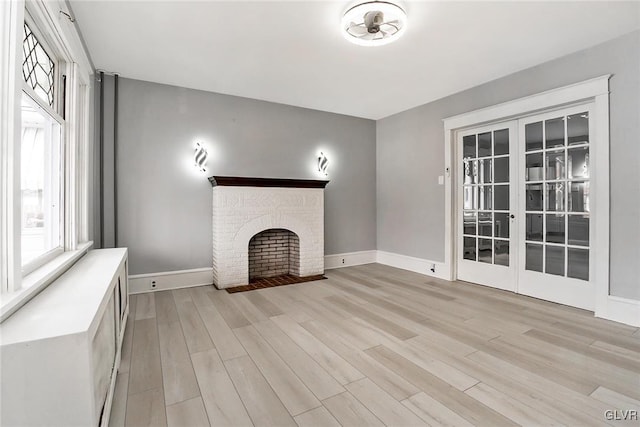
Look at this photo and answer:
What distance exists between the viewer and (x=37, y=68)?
2117 mm

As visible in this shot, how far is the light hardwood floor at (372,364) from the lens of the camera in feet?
5.45

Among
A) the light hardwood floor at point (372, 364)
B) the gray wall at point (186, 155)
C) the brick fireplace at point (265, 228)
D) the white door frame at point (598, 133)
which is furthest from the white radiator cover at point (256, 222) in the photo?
the white door frame at point (598, 133)

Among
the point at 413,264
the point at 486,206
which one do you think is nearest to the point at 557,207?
the point at 486,206

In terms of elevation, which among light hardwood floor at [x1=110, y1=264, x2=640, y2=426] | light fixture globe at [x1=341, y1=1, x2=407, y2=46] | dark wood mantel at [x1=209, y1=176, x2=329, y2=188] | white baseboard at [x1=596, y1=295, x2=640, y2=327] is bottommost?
light hardwood floor at [x1=110, y1=264, x2=640, y2=426]

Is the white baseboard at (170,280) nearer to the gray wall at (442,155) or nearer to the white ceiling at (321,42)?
the white ceiling at (321,42)

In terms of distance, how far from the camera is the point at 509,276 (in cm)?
388

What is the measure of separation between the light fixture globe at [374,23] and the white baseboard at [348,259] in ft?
11.4

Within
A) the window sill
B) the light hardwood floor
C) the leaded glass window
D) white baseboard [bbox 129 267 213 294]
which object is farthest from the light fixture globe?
white baseboard [bbox 129 267 213 294]

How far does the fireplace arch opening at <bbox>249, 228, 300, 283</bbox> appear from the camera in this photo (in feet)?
15.4

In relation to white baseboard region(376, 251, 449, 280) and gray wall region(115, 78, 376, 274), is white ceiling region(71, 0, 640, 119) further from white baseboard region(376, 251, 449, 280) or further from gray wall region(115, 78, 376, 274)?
white baseboard region(376, 251, 449, 280)

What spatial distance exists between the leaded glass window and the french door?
4655mm

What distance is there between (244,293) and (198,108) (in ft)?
8.57

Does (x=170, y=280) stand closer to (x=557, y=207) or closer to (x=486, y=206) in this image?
(x=486, y=206)

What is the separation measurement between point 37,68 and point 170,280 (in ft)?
8.82
